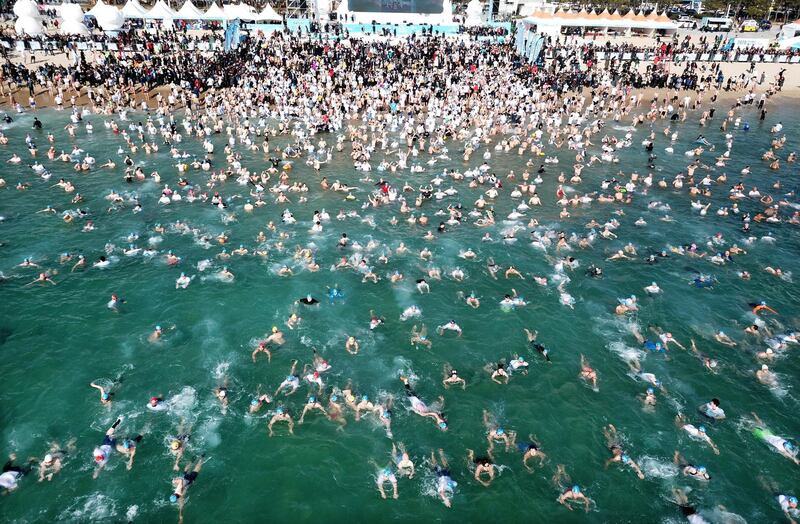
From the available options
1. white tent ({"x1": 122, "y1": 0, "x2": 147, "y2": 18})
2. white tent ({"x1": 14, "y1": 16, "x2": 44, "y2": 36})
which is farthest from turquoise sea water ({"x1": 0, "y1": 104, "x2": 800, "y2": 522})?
white tent ({"x1": 122, "y1": 0, "x2": 147, "y2": 18})

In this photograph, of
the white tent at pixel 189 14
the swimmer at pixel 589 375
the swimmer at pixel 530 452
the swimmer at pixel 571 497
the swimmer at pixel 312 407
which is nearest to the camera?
the swimmer at pixel 571 497

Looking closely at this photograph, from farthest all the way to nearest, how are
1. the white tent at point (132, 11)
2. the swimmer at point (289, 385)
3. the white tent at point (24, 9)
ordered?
the white tent at point (132, 11) → the white tent at point (24, 9) → the swimmer at point (289, 385)

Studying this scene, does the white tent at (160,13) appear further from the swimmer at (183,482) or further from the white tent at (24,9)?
the swimmer at (183,482)

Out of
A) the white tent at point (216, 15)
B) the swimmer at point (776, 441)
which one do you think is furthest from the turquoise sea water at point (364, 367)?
the white tent at point (216, 15)

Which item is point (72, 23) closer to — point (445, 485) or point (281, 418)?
point (281, 418)

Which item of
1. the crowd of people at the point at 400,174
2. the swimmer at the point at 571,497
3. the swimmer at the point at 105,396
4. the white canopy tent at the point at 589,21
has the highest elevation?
the white canopy tent at the point at 589,21

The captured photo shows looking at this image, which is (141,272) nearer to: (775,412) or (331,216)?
(331,216)

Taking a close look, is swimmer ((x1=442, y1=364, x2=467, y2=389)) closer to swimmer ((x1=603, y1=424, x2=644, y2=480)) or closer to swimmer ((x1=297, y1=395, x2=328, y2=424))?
swimmer ((x1=297, y1=395, x2=328, y2=424))

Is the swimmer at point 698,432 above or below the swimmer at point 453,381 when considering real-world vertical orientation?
below
